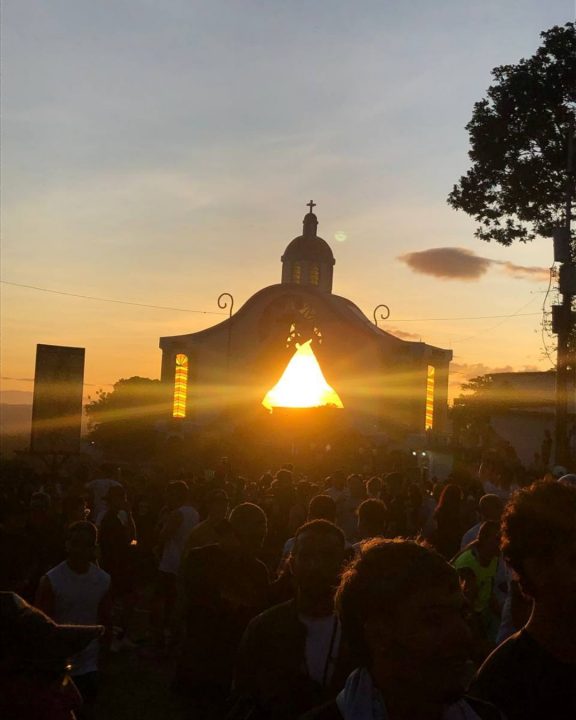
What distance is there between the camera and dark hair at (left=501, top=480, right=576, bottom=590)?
3107 millimetres

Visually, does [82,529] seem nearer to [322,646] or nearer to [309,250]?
[322,646]

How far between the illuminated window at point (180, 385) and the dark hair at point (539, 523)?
136ft

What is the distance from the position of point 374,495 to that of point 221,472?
652 centimetres

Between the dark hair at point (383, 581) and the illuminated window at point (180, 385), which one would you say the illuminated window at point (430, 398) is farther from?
the dark hair at point (383, 581)

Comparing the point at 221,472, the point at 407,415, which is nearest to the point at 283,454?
the point at 407,415

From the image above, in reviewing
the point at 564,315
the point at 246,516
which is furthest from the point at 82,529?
the point at 564,315

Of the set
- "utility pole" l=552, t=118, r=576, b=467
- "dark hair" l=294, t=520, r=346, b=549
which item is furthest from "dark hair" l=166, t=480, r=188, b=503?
"utility pole" l=552, t=118, r=576, b=467

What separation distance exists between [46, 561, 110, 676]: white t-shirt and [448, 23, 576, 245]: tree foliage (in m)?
16.1

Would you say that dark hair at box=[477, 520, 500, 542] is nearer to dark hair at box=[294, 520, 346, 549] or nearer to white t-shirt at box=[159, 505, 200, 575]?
dark hair at box=[294, 520, 346, 549]

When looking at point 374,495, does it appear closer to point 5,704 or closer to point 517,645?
point 517,645

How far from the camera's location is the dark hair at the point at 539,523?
122 inches

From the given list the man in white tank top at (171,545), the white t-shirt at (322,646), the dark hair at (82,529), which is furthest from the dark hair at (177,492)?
the white t-shirt at (322,646)

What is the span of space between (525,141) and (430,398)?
84.9 ft

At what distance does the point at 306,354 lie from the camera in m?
45.0
